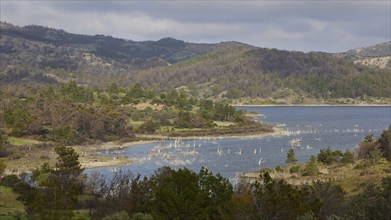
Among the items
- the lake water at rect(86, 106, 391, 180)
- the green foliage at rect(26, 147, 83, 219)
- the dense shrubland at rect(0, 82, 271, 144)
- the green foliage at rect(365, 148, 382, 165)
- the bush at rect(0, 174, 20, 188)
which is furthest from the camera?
the dense shrubland at rect(0, 82, 271, 144)

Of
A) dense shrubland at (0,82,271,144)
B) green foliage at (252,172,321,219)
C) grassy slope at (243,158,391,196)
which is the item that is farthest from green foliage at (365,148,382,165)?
dense shrubland at (0,82,271,144)

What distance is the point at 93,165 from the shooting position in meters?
111

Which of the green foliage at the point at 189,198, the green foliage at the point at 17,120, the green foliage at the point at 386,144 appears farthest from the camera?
the green foliage at the point at 17,120

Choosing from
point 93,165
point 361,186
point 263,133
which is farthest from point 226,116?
point 361,186

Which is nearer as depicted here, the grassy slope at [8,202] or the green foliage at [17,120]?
the grassy slope at [8,202]

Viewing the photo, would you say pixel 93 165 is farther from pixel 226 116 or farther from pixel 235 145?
pixel 226 116

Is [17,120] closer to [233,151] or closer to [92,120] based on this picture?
[92,120]

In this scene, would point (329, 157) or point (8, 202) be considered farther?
point (329, 157)

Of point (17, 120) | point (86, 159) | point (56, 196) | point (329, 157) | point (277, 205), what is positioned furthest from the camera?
point (17, 120)

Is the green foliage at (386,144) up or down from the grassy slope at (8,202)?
up

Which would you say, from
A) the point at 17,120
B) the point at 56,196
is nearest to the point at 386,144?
the point at 56,196

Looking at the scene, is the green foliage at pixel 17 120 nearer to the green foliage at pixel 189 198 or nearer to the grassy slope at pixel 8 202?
the grassy slope at pixel 8 202

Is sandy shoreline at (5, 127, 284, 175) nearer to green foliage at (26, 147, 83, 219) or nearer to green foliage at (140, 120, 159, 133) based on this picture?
green foliage at (140, 120, 159, 133)

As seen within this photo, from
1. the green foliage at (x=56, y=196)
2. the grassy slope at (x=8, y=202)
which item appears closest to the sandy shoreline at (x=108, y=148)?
the green foliage at (x=56, y=196)
